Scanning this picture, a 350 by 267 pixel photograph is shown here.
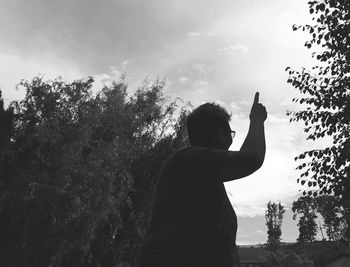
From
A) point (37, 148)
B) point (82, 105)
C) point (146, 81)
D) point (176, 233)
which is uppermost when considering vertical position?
point (146, 81)

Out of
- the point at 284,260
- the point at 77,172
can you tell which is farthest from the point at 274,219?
the point at 77,172

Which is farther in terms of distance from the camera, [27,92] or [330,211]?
[27,92]

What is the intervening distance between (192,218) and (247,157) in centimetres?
40

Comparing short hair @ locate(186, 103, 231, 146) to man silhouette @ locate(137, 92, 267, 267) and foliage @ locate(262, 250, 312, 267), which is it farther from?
foliage @ locate(262, 250, 312, 267)

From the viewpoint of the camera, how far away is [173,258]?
175cm

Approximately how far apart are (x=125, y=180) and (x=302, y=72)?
1590 centimetres

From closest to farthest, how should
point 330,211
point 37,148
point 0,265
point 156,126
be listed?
point 330,211 → point 0,265 → point 37,148 → point 156,126

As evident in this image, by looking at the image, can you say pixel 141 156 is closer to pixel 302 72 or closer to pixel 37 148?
pixel 37 148

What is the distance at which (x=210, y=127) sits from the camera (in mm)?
2117

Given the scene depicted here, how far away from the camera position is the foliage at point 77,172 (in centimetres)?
2162

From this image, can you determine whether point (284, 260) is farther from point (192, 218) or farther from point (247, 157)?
point (247, 157)

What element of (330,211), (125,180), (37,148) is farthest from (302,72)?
(37,148)

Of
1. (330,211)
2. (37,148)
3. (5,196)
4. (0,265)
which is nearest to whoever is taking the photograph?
(330,211)

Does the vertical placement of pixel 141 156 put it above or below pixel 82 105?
below
